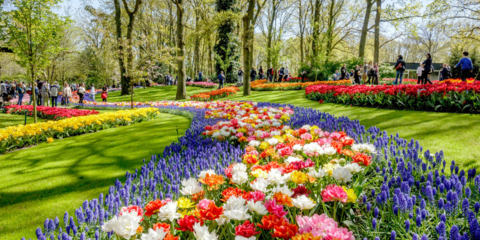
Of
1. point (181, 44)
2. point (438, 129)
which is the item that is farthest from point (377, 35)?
point (438, 129)

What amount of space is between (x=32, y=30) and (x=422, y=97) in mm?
12563

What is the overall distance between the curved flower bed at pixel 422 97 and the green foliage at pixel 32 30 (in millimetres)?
10836

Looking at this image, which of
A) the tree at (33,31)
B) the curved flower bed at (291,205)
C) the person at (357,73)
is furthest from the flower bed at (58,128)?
the person at (357,73)

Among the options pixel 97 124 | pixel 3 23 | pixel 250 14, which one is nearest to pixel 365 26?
pixel 250 14

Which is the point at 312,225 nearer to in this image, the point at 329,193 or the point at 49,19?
the point at 329,193

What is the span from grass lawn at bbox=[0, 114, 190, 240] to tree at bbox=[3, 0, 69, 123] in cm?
400

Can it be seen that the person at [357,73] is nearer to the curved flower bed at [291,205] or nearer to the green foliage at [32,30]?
the curved flower bed at [291,205]

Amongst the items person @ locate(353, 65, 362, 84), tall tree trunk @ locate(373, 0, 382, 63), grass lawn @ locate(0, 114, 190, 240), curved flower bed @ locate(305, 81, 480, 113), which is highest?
tall tree trunk @ locate(373, 0, 382, 63)

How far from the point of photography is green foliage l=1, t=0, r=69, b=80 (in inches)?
346

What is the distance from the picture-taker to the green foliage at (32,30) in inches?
346

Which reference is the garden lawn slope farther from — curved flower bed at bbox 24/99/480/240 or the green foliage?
the green foliage

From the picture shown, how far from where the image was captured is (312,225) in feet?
4.84

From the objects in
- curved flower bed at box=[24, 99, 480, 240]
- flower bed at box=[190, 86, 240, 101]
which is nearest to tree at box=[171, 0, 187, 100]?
flower bed at box=[190, 86, 240, 101]

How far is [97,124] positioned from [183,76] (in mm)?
9263
